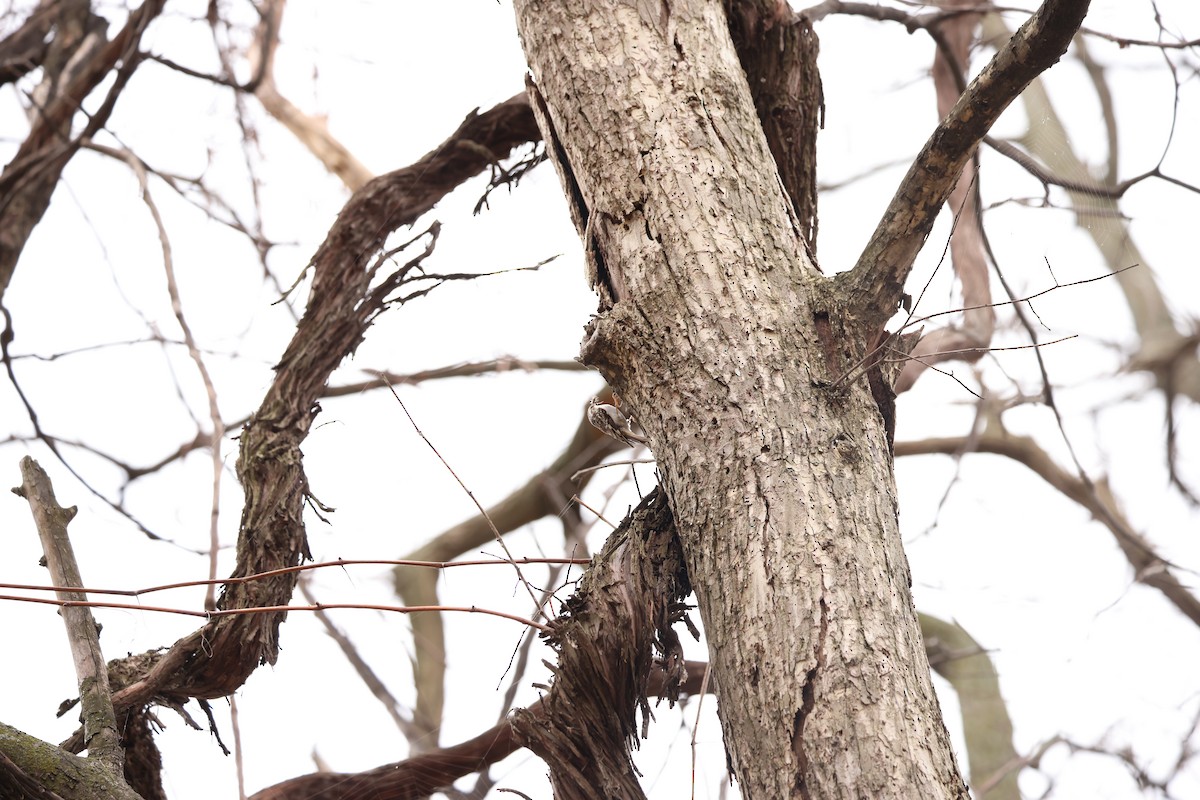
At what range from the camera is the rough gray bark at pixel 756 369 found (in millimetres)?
835

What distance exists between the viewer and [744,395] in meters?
0.97

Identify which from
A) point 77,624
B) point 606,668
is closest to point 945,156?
point 606,668

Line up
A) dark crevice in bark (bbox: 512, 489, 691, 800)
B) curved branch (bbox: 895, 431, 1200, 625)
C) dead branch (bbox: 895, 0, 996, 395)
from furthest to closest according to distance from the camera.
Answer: curved branch (bbox: 895, 431, 1200, 625) → dead branch (bbox: 895, 0, 996, 395) → dark crevice in bark (bbox: 512, 489, 691, 800)

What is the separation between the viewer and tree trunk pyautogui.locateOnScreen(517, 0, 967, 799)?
0.83 m

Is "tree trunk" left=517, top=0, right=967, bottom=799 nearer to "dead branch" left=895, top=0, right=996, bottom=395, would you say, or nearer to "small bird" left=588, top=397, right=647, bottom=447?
"small bird" left=588, top=397, right=647, bottom=447

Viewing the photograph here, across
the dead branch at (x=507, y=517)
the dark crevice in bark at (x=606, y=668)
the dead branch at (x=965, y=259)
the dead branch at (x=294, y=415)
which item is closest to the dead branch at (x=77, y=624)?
the dead branch at (x=294, y=415)

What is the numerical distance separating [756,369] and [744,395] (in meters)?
0.03

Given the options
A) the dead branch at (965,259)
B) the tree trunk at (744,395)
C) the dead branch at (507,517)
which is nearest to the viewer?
the tree trunk at (744,395)

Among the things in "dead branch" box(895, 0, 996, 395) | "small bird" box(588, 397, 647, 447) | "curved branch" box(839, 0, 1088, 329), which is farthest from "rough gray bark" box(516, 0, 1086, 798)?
"dead branch" box(895, 0, 996, 395)

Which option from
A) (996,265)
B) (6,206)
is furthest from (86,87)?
(996,265)

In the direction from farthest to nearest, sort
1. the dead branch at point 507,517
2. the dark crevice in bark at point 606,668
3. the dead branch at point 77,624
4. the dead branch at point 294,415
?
the dead branch at point 507,517
the dead branch at point 294,415
the dead branch at point 77,624
the dark crevice in bark at point 606,668

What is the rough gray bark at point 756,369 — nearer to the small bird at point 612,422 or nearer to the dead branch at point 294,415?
the small bird at point 612,422

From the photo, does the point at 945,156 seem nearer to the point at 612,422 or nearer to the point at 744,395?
the point at 744,395

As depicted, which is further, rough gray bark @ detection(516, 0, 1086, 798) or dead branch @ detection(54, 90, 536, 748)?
dead branch @ detection(54, 90, 536, 748)
